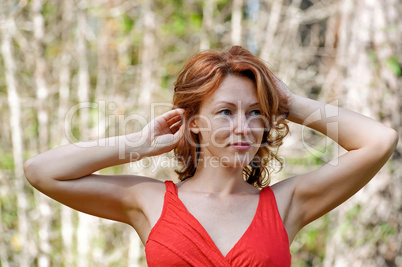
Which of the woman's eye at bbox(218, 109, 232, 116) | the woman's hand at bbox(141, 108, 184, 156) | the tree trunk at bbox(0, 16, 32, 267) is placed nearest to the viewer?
the woman's eye at bbox(218, 109, 232, 116)

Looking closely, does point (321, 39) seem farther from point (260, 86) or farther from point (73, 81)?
point (260, 86)

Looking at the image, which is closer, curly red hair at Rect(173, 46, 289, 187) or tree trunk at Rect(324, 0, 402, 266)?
curly red hair at Rect(173, 46, 289, 187)

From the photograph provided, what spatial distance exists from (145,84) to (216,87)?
2.47 m

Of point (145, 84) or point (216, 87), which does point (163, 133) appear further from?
point (145, 84)

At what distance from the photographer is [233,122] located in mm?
1879

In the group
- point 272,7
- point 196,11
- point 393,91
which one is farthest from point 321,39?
point 393,91

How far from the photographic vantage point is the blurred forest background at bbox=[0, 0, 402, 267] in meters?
3.72

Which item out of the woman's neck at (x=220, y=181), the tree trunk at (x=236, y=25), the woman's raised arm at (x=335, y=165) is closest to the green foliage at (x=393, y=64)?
the tree trunk at (x=236, y=25)

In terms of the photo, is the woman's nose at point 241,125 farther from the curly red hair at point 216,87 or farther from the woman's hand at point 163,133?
the woman's hand at point 163,133

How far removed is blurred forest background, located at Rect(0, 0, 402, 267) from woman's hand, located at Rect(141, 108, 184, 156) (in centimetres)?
197

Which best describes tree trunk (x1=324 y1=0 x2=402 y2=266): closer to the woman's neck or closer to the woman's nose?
the woman's neck

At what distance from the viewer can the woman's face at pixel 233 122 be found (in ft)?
6.15

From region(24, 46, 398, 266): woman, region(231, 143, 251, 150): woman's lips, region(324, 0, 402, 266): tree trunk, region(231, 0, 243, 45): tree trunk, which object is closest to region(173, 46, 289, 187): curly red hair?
region(24, 46, 398, 266): woman

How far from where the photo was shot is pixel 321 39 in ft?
16.5
